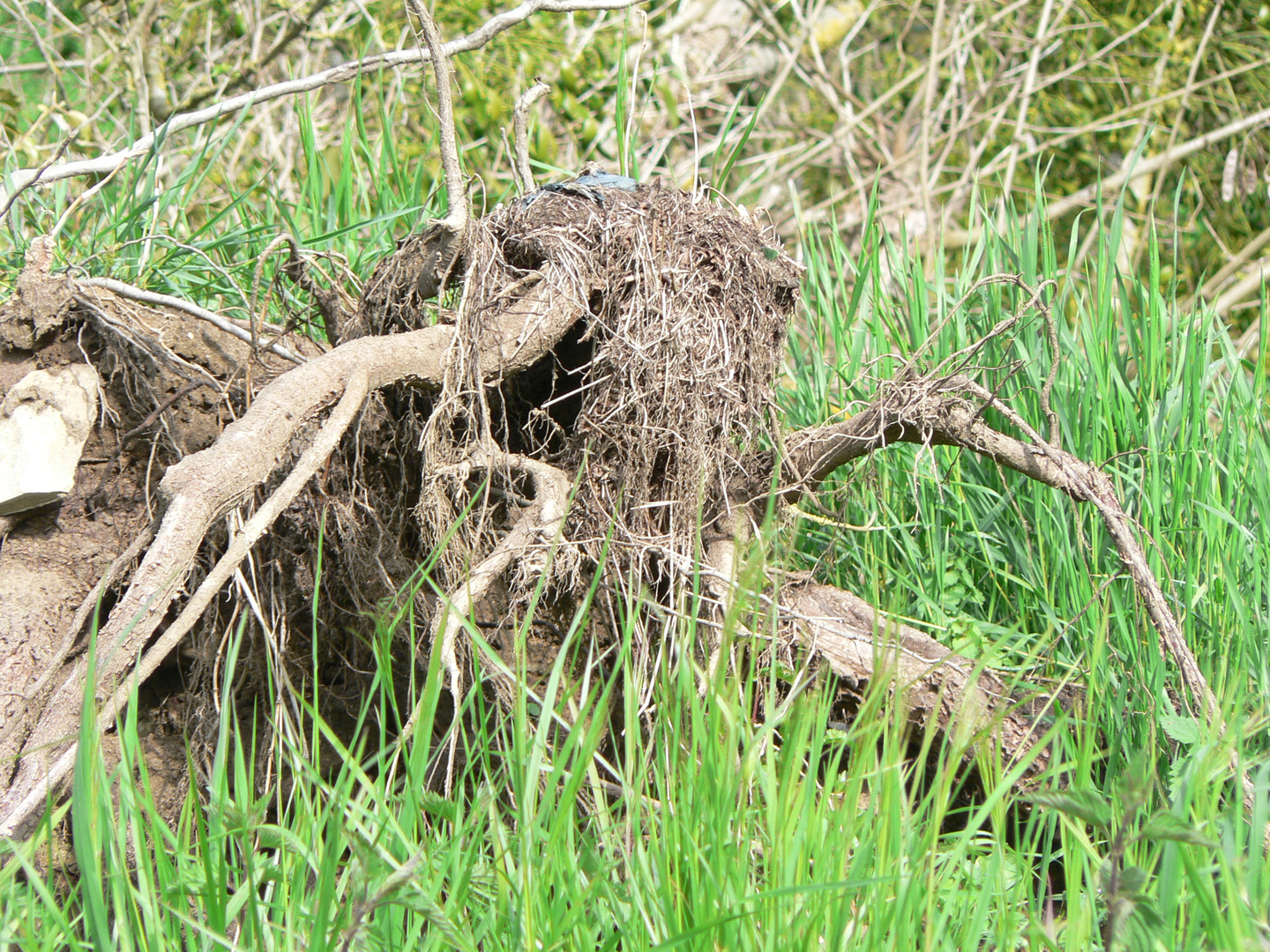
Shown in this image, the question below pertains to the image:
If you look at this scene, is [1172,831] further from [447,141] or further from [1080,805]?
[447,141]

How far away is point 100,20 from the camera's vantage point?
4.63 meters

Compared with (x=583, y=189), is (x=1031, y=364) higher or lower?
lower

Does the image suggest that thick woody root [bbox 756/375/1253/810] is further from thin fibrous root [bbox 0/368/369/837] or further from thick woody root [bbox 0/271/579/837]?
thin fibrous root [bbox 0/368/369/837]

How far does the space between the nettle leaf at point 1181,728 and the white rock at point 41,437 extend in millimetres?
2040

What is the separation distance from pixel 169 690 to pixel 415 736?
1.14 meters

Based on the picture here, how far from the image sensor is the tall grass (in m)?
1.24

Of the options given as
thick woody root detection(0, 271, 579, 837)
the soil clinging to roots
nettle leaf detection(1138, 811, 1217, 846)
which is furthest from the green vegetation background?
the soil clinging to roots

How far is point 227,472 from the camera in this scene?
1.48 metres

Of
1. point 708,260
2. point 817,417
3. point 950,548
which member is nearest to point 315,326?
point 708,260

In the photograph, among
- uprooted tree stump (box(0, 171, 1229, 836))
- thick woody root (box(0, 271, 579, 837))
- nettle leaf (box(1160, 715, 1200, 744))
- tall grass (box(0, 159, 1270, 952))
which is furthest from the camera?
uprooted tree stump (box(0, 171, 1229, 836))

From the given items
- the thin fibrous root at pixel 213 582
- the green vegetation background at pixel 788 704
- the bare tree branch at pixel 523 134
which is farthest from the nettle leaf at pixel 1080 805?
the bare tree branch at pixel 523 134

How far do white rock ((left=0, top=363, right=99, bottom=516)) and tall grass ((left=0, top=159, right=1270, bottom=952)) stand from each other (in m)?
0.46

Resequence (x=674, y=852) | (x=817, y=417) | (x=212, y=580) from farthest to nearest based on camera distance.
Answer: (x=817, y=417) < (x=212, y=580) < (x=674, y=852)

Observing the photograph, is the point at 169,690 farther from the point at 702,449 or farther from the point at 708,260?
the point at 708,260
